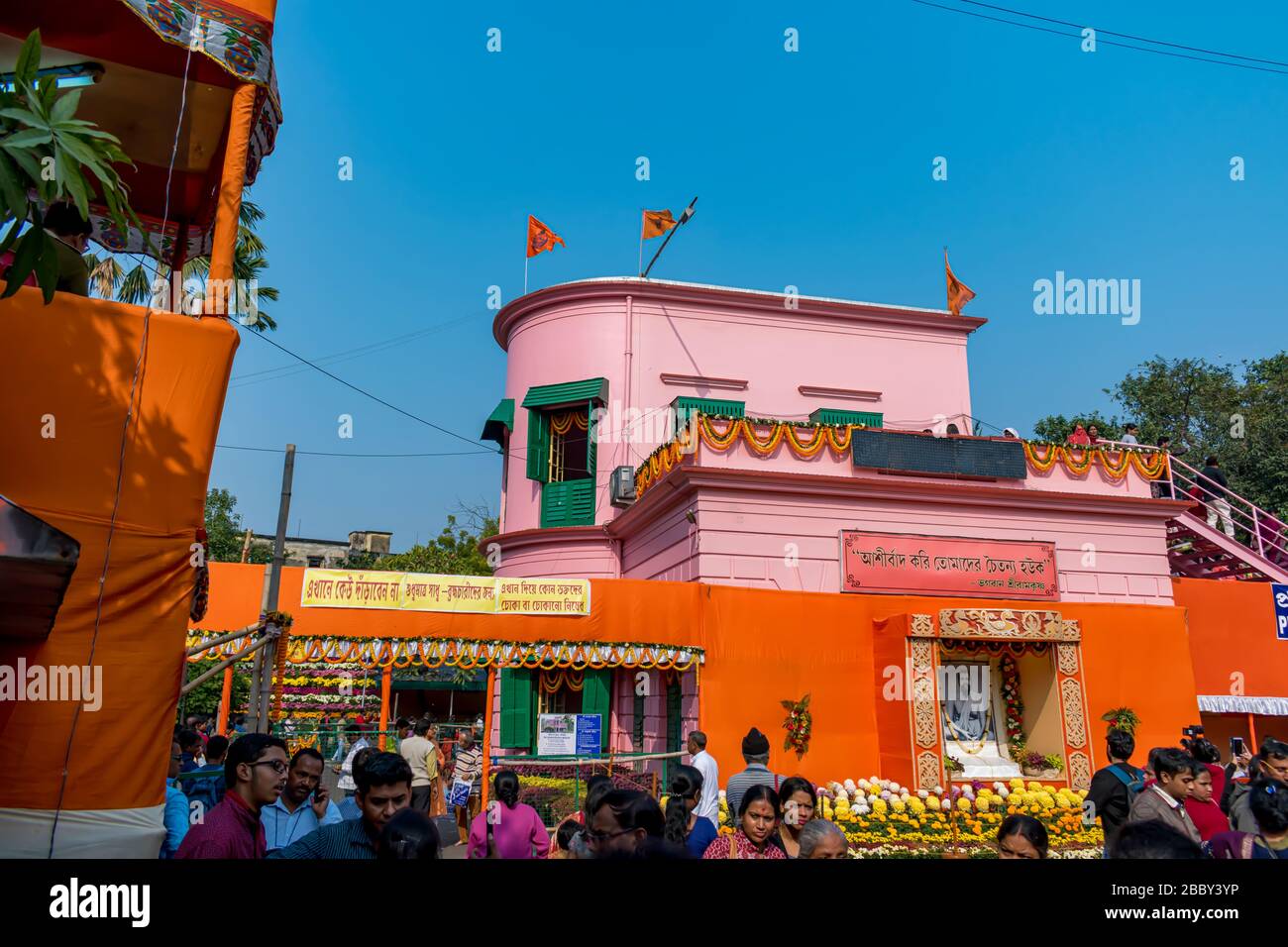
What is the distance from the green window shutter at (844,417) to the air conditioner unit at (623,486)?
15.2ft

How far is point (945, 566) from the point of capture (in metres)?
15.8

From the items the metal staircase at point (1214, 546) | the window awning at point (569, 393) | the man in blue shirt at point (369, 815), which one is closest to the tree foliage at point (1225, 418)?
the metal staircase at point (1214, 546)

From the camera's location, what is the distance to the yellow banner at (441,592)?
13242 millimetres

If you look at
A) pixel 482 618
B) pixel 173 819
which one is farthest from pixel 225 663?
pixel 482 618

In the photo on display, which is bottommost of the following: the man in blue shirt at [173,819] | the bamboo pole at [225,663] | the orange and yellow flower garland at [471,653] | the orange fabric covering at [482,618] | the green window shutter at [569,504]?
the man in blue shirt at [173,819]

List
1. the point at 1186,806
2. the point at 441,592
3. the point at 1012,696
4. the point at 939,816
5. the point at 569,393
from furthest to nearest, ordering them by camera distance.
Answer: the point at 569,393 < the point at 1012,696 < the point at 441,592 < the point at 939,816 < the point at 1186,806

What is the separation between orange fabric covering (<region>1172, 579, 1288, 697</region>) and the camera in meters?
17.4

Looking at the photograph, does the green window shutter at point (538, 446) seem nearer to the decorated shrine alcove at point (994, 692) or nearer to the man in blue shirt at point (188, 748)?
the decorated shrine alcove at point (994, 692)

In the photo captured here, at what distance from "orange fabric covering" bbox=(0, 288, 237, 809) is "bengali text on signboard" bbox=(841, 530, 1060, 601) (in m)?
11.5

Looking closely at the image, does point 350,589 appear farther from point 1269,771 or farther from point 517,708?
point 1269,771

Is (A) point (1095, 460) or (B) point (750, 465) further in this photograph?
(A) point (1095, 460)

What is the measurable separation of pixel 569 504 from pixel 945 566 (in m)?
8.38
